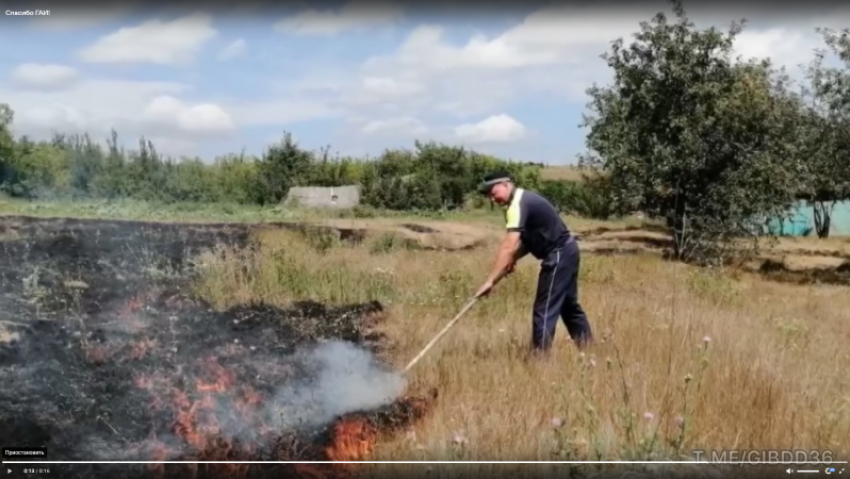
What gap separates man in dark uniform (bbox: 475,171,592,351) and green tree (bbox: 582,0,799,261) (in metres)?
0.92

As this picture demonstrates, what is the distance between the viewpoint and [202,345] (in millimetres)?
3902

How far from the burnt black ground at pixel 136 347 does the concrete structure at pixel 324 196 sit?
1.24 ft

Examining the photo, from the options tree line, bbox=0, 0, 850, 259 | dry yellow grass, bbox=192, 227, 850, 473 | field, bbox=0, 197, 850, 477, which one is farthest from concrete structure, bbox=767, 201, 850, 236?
field, bbox=0, 197, 850, 477

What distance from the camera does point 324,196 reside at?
164 inches

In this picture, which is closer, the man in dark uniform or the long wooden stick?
the long wooden stick

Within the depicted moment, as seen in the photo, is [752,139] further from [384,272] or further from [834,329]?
[384,272]

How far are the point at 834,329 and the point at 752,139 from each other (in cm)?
314

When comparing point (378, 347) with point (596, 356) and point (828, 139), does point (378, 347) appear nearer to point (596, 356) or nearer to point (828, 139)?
point (596, 356)

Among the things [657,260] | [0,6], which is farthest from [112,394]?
[657,260]

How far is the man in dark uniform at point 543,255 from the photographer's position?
3953 mm

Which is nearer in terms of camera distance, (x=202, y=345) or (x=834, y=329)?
(x=202, y=345)

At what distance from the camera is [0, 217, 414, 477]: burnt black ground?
337cm

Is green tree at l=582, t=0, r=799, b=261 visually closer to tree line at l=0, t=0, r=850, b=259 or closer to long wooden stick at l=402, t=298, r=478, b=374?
tree line at l=0, t=0, r=850, b=259

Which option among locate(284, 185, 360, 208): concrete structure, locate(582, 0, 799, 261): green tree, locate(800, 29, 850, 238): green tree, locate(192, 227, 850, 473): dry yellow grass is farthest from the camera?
locate(800, 29, 850, 238): green tree
